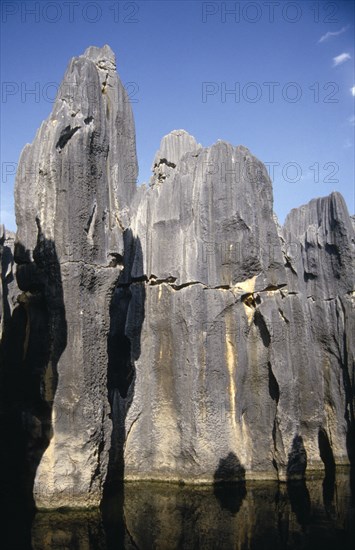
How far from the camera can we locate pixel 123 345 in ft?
44.5

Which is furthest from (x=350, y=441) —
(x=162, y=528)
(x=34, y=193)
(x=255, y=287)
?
(x=34, y=193)

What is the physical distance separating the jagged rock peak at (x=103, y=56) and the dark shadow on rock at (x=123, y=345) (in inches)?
152

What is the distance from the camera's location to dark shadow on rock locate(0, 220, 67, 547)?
10.4 meters

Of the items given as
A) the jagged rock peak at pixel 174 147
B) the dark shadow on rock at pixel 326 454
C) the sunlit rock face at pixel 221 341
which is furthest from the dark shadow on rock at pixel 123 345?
the dark shadow on rock at pixel 326 454

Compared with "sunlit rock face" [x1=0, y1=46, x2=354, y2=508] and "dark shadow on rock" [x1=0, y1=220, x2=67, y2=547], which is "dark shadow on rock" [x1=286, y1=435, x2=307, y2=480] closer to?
"sunlit rock face" [x1=0, y1=46, x2=354, y2=508]

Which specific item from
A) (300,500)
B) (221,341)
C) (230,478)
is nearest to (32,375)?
(221,341)

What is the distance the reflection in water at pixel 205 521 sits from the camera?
8688mm

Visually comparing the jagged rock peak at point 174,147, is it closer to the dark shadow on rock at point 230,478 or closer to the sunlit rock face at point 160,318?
the sunlit rock face at point 160,318

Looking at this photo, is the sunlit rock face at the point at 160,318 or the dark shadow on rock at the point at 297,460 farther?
the dark shadow on rock at the point at 297,460

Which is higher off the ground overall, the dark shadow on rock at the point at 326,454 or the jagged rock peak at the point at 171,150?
the jagged rock peak at the point at 171,150

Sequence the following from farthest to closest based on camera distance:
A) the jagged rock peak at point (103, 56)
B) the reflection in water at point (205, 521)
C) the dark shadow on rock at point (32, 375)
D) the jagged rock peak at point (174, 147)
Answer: the jagged rock peak at point (174, 147)
the jagged rock peak at point (103, 56)
the dark shadow on rock at point (32, 375)
the reflection in water at point (205, 521)

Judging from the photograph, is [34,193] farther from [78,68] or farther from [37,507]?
[37,507]

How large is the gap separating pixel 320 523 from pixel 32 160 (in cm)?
844

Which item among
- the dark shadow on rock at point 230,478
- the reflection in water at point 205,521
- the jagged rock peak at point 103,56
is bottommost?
the reflection in water at point 205,521
